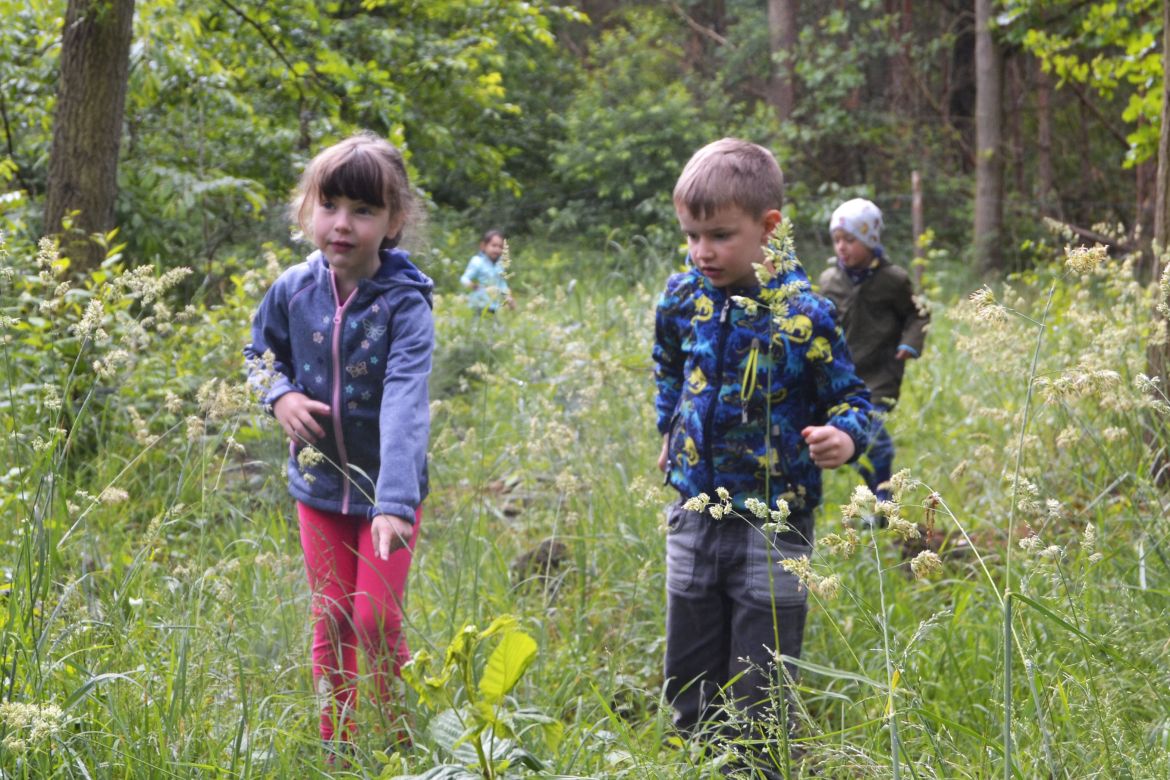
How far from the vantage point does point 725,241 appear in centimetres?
282

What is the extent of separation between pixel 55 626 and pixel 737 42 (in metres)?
22.4

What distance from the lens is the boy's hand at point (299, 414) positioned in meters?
2.75

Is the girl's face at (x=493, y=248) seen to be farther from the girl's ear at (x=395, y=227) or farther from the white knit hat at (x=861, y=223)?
the girl's ear at (x=395, y=227)

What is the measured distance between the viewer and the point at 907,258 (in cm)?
1836

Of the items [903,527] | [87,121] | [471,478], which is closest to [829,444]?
[903,527]

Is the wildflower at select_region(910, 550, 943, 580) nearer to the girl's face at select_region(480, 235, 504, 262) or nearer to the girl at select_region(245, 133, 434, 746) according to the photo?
the girl at select_region(245, 133, 434, 746)

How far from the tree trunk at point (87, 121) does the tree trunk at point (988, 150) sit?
445 inches

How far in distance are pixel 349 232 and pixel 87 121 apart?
2.68m

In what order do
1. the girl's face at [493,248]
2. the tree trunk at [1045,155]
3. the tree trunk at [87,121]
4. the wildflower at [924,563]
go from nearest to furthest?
the wildflower at [924,563] < the tree trunk at [87,121] < the girl's face at [493,248] < the tree trunk at [1045,155]

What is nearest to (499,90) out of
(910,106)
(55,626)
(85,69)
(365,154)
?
(85,69)

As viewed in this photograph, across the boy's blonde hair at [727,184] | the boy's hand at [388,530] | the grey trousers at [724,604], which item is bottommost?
the grey trousers at [724,604]

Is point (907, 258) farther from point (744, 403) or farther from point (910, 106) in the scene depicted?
point (744, 403)

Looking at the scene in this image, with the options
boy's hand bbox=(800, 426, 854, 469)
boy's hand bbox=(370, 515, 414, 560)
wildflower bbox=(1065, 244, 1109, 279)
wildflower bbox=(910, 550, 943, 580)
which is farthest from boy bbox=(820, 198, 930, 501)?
wildflower bbox=(910, 550, 943, 580)

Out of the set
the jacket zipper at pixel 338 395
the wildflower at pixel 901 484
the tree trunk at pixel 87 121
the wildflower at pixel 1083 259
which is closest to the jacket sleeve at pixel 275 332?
the jacket zipper at pixel 338 395
